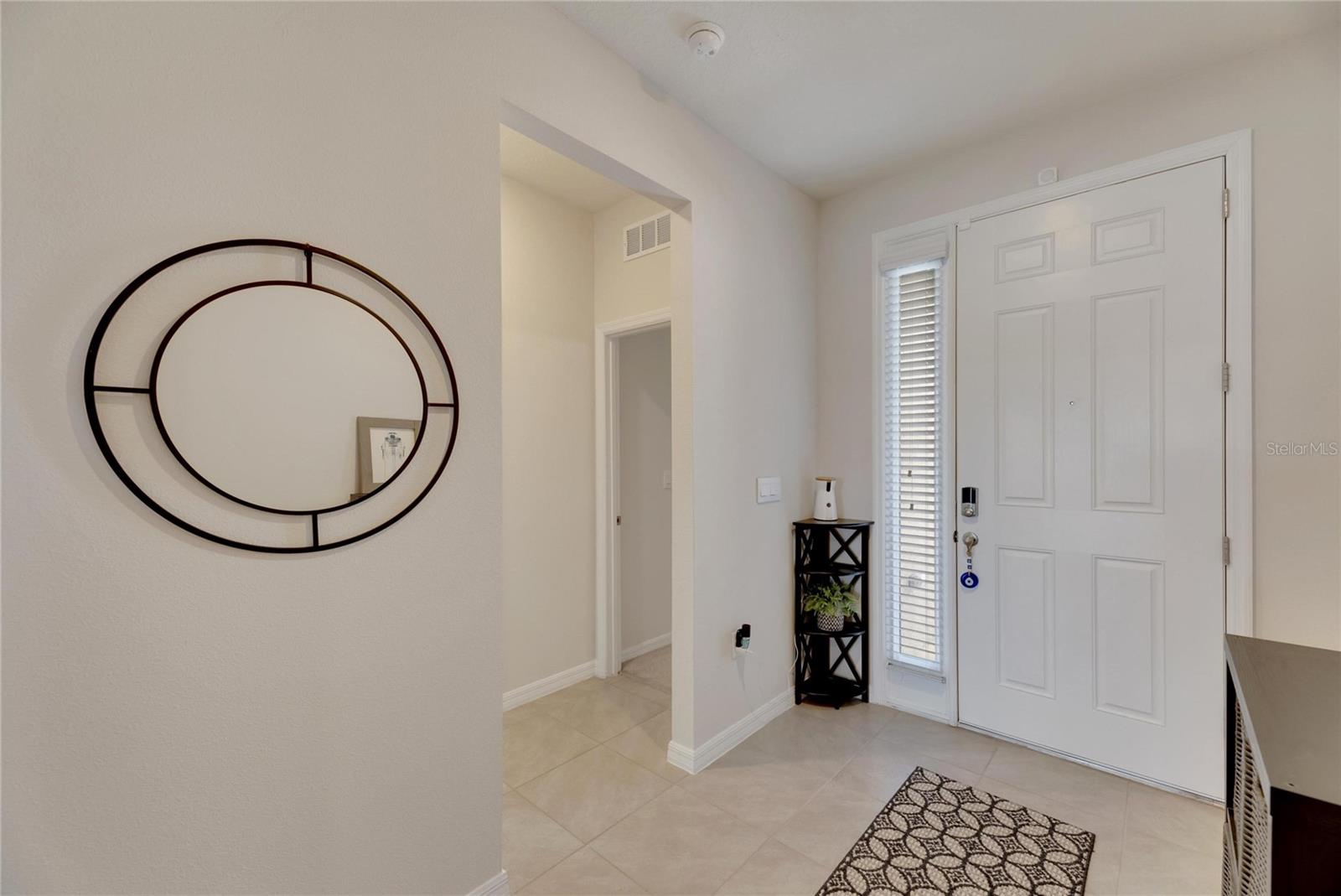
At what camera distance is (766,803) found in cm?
210

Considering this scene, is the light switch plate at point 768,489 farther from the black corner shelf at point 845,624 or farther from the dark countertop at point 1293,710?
the dark countertop at point 1293,710

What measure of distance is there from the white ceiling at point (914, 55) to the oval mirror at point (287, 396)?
1240mm

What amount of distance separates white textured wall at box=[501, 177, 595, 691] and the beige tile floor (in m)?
0.50

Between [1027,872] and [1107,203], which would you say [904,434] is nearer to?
[1107,203]

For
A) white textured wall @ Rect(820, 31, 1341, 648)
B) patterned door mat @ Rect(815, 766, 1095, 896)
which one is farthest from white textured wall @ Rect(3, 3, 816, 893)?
white textured wall @ Rect(820, 31, 1341, 648)

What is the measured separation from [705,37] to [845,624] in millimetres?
2482

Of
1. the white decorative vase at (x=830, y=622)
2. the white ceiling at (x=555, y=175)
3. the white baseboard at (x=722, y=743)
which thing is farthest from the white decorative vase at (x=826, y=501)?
the white ceiling at (x=555, y=175)

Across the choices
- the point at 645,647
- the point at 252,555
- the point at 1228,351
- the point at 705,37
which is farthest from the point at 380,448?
the point at 645,647

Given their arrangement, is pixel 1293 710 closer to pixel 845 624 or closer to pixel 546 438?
pixel 845 624

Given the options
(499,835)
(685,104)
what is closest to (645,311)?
(685,104)

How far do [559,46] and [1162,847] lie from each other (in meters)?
3.10

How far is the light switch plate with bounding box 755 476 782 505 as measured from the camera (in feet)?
8.74

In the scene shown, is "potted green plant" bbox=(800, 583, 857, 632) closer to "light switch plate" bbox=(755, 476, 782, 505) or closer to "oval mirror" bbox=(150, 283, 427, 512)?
"light switch plate" bbox=(755, 476, 782, 505)

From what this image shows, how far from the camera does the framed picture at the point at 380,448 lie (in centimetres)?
136
